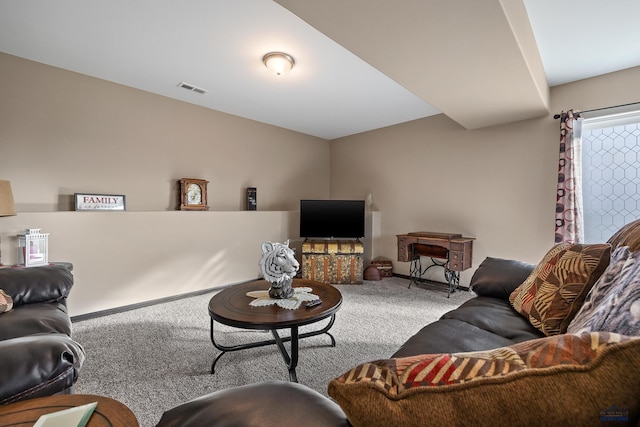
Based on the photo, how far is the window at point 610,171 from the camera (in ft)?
9.02

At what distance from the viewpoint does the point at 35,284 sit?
1719 millimetres

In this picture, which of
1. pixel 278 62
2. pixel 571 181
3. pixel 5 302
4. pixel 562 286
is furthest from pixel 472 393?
pixel 571 181

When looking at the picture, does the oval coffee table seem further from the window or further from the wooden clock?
the window

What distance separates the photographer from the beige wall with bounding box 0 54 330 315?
270 centimetres

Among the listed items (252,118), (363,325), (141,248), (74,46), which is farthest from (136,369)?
(252,118)

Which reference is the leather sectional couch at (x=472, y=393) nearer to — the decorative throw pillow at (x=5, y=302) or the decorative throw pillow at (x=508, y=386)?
the decorative throw pillow at (x=508, y=386)

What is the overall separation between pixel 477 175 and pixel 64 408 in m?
4.19

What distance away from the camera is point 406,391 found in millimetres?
446

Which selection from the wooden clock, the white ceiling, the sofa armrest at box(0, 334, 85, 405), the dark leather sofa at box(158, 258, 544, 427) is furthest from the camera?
the wooden clock

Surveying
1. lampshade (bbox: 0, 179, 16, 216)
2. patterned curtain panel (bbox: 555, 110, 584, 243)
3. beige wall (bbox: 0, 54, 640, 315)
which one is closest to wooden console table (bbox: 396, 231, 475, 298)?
beige wall (bbox: 0, 54, 640, 315)

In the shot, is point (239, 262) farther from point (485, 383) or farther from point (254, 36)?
point (485, 383)

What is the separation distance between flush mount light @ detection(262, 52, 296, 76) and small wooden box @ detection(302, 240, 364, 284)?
2.41m

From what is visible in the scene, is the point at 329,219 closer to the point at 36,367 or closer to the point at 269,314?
the point at 269,314

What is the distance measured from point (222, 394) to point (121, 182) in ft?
11.3
